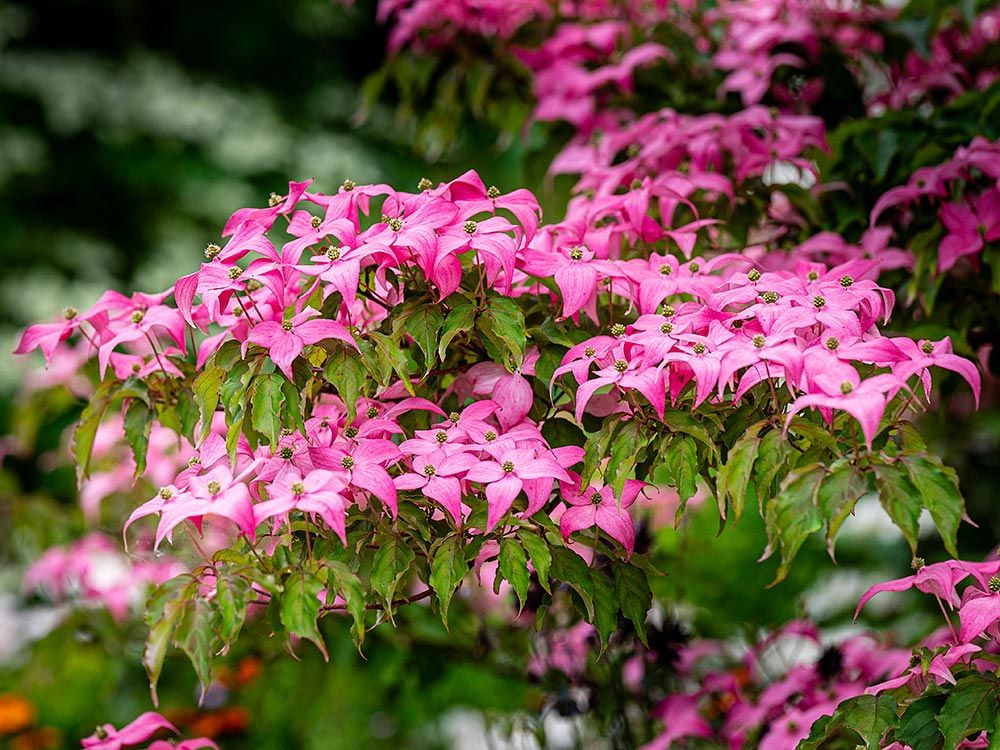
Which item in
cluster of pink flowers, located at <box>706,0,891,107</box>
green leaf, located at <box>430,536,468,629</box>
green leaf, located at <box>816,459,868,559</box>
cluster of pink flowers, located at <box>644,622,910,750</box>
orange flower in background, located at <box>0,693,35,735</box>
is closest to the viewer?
green leaf, located at <box>816,459,868,559</box>

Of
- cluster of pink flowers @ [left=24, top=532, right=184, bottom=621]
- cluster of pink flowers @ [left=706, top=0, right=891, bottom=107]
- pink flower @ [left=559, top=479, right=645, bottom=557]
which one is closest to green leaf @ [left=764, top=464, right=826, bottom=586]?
pink flower @ [left=559, top=479, right=645, bottom=557]

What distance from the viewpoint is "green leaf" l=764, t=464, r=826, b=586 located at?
82cm

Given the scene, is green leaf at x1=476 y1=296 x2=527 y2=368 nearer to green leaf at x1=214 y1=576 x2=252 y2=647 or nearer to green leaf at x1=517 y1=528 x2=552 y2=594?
green leaf at x1=517 y1=528 x2=552 y2=594

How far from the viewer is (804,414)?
100cm

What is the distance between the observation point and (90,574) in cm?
212

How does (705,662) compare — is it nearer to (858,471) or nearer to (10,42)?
(858,471)

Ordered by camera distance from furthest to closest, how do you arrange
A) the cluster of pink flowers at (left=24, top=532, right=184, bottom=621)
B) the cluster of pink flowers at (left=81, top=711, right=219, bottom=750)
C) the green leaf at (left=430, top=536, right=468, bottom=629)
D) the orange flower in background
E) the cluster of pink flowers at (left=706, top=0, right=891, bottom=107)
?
the orange flower in background → the cluster of pink flowers at (left=24, top=532, right=184, bottom=621) → the cluster of pink flowers at (left=706, top=0, right=891, bottom=107) → the cluster of pink flowers at (left=81, top=711, right=219, bottom=750) → the green leaf at (left=430, top=536, right=468, bottom=629)

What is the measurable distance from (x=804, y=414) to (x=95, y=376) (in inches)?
38.0

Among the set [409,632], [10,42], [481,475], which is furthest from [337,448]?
[10,42]

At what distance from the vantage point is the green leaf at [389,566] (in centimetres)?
94

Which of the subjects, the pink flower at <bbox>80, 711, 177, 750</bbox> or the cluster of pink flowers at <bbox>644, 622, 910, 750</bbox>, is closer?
the pink flower at <bbox>80, 711, 177, 750</bbox>

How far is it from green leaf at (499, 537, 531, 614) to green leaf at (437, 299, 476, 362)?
18 cm

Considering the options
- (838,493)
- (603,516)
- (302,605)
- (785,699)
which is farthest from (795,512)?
(785,699)

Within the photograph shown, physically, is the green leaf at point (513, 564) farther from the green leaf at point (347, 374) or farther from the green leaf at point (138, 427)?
the green leaf at point (138, 427)
